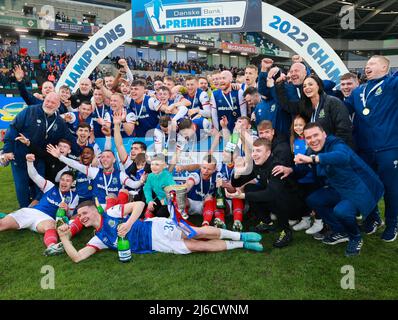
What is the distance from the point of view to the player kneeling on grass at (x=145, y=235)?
3.85 meters

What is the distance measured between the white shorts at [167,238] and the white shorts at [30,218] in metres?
1.73

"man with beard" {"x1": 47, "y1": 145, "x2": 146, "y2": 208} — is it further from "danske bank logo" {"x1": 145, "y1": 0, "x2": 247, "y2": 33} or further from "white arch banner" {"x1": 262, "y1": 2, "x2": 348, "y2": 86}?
"white arch banner" {"x1": 262, "y1": 2, "x2": 348, "y2": 86}

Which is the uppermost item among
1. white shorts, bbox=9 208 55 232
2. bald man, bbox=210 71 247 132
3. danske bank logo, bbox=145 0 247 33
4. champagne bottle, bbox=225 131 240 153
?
danske bank logo, bbox=145 0 247 33

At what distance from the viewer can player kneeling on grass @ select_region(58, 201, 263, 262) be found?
3.85 metres

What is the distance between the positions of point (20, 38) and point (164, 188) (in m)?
30.4

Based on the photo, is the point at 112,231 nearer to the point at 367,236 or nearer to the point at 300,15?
the point at 367,236

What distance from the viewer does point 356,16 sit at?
38094mm

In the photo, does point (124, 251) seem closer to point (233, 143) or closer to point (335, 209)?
point (233, 143)

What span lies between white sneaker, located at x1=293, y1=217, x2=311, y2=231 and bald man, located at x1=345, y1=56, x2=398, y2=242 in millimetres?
969

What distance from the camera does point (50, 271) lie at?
3.48 metres

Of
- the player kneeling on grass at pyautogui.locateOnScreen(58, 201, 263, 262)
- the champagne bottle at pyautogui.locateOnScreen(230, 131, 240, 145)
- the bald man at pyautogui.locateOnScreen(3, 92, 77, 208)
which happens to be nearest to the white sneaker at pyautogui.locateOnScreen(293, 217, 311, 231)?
the player kneeling on grass at pyautogui.locateOnScreen(58, 201, 263, 262)

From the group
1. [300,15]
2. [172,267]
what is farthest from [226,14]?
[300,15]

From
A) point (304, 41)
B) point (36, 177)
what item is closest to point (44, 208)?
point (36, 177)

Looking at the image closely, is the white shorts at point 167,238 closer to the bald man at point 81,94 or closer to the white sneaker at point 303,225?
the white sneaker at point 303,225
